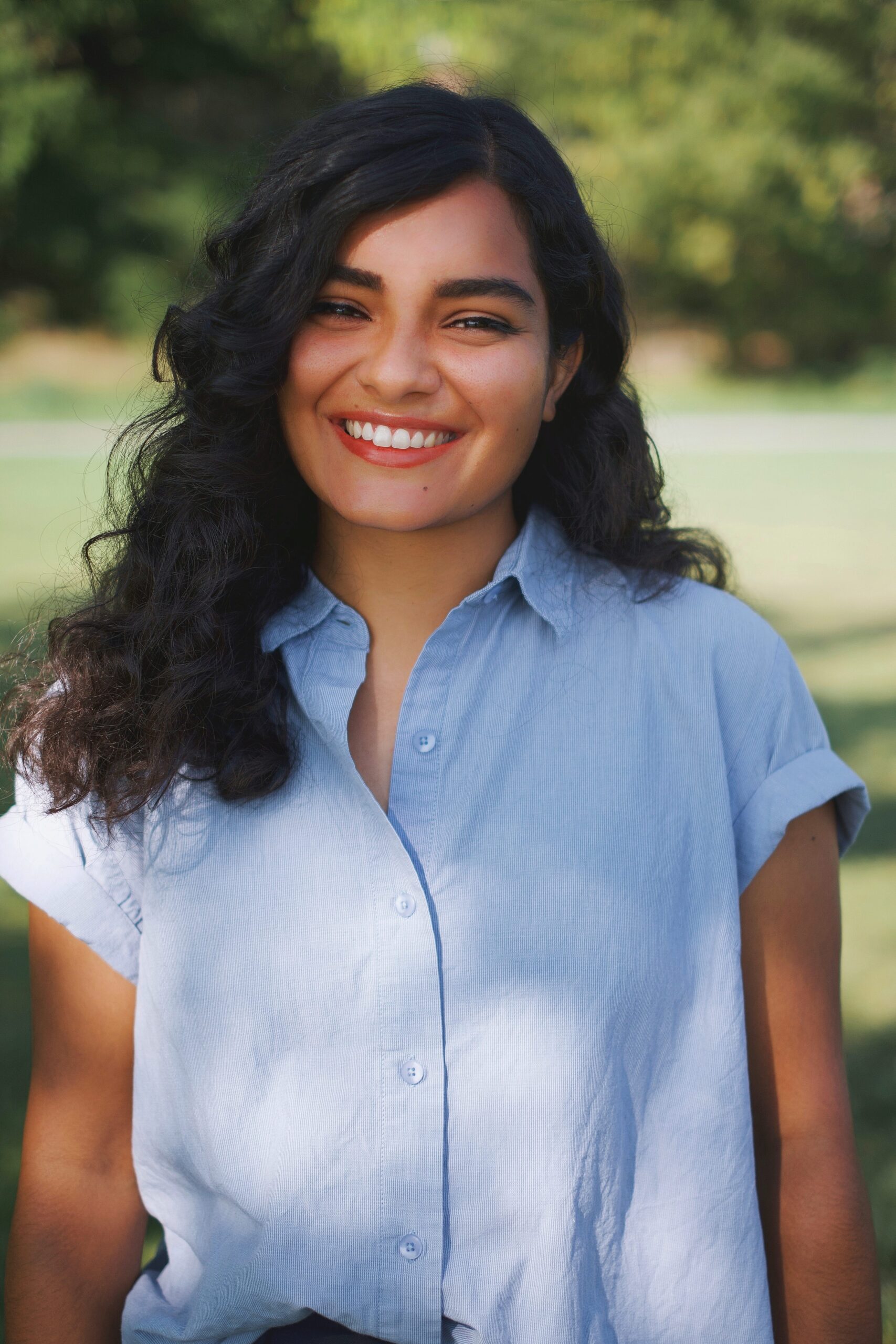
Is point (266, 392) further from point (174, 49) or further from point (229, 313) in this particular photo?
point (174, 49)

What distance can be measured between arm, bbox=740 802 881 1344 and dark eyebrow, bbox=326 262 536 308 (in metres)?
0.76

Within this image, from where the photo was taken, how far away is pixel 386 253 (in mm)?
1585

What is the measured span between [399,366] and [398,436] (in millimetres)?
85

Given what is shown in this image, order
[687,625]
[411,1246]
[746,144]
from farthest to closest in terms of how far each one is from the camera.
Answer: [746,144] < [687,625] < [411,1246]

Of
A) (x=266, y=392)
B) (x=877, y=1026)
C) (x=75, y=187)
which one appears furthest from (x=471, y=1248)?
(x=75, y=187)

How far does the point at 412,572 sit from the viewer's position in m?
1.74

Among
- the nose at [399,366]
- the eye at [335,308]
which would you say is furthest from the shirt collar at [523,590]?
the eye at [335,308]

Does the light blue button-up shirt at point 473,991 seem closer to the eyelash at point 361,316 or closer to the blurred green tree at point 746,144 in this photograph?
the eyelash at point 361,316

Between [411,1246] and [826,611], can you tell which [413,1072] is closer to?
[411,1246]

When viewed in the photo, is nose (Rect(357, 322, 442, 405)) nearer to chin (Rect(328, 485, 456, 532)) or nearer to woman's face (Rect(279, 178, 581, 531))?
woman's face (Rect(279, 178, 581, 531))

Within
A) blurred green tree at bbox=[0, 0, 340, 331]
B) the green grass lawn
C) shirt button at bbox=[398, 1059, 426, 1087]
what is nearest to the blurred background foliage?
blurred green tree at bbox=[0, 0, 340, 331]

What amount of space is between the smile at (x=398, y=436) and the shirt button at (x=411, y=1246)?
936 millimetres

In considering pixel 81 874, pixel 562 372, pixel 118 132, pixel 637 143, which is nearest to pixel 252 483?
pixel 562 372

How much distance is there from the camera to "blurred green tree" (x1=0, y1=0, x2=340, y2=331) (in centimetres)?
2458
